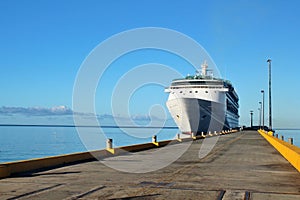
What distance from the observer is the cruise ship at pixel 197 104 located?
53469mm

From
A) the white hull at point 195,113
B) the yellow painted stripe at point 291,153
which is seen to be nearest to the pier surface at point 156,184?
the yellow painted stripe at point 291,153

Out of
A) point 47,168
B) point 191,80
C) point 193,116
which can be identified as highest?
point 191,80

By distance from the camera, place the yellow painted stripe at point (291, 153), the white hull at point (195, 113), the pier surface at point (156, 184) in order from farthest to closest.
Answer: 1. the white hull at point (195, 113)
2. the yellow painted stripe at point (291, 153)
3. the pier surface at point (156, 184)

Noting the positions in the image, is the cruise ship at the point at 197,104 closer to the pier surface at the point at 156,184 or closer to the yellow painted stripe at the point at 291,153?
the yellow painted stripe at the point at 291,153

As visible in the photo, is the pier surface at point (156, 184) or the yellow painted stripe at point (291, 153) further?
the yellow painted stripe at point (291, 153)

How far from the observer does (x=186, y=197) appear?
861cm

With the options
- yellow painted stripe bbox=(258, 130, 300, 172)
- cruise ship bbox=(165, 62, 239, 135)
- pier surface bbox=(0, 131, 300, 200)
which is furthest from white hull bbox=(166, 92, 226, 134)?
pier surface bbox=(0, 131, 300, 200)

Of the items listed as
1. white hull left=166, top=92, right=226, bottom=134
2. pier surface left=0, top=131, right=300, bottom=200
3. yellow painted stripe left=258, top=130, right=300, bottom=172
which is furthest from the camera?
white hull left=166, top=92, right=226, bottom=134

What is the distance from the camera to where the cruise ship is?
5347 cm

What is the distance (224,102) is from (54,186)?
55.5 metres

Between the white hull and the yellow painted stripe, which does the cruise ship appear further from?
the yellow painted stripe

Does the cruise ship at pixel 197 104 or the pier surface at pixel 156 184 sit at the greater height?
the cruise ship at pixel 197 104

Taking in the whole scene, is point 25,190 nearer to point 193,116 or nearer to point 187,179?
point 187,179

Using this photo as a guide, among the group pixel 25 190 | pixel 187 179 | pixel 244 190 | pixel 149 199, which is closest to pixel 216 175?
pixel 187 179
